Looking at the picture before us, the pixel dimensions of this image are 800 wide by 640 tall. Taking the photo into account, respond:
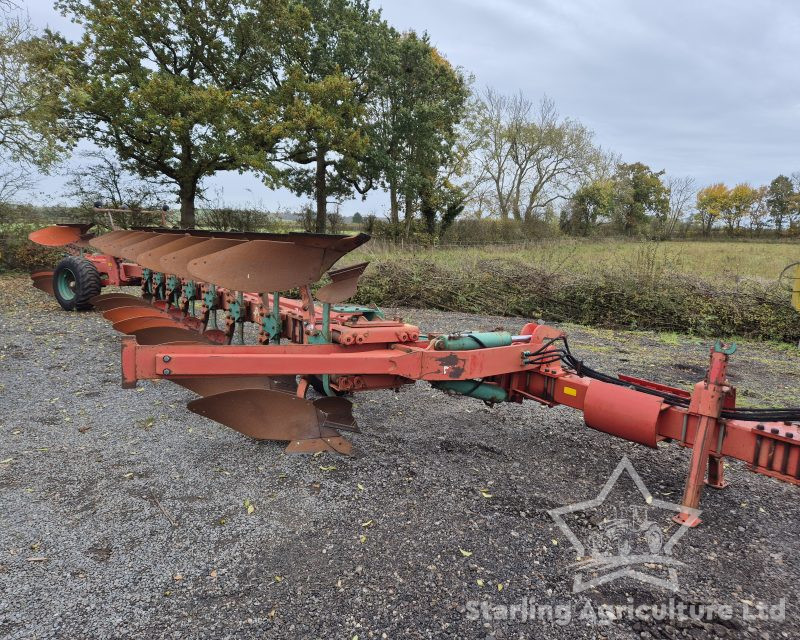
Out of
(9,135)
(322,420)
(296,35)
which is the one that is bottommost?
(322,420)

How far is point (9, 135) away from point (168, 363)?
14.0 m

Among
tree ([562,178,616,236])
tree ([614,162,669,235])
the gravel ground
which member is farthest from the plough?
tree ([614,162,669,235])

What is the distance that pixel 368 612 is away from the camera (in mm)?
2146

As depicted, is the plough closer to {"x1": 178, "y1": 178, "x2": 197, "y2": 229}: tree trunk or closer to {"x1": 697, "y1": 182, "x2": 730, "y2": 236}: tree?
{"x1": 178, "y1": 178, "x2": 197, "y2": 229}: tree trunk

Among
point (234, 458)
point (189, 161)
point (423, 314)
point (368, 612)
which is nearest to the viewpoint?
point (368, 612)

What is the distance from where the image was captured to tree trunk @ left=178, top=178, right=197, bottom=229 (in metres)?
19.3

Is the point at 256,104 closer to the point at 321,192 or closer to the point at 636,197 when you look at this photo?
the point at 321,192

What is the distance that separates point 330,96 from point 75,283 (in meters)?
14.6

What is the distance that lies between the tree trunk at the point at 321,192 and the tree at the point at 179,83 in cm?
327

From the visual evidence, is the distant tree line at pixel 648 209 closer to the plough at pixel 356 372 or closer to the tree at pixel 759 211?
the tree at pixel 759 211

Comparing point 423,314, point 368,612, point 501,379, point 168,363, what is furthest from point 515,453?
point 423,314

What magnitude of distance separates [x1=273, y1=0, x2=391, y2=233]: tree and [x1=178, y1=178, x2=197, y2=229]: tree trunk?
3.41 meters

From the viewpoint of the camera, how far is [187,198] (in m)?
19.5

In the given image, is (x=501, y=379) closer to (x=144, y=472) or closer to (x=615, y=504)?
(x=615, y=504)
